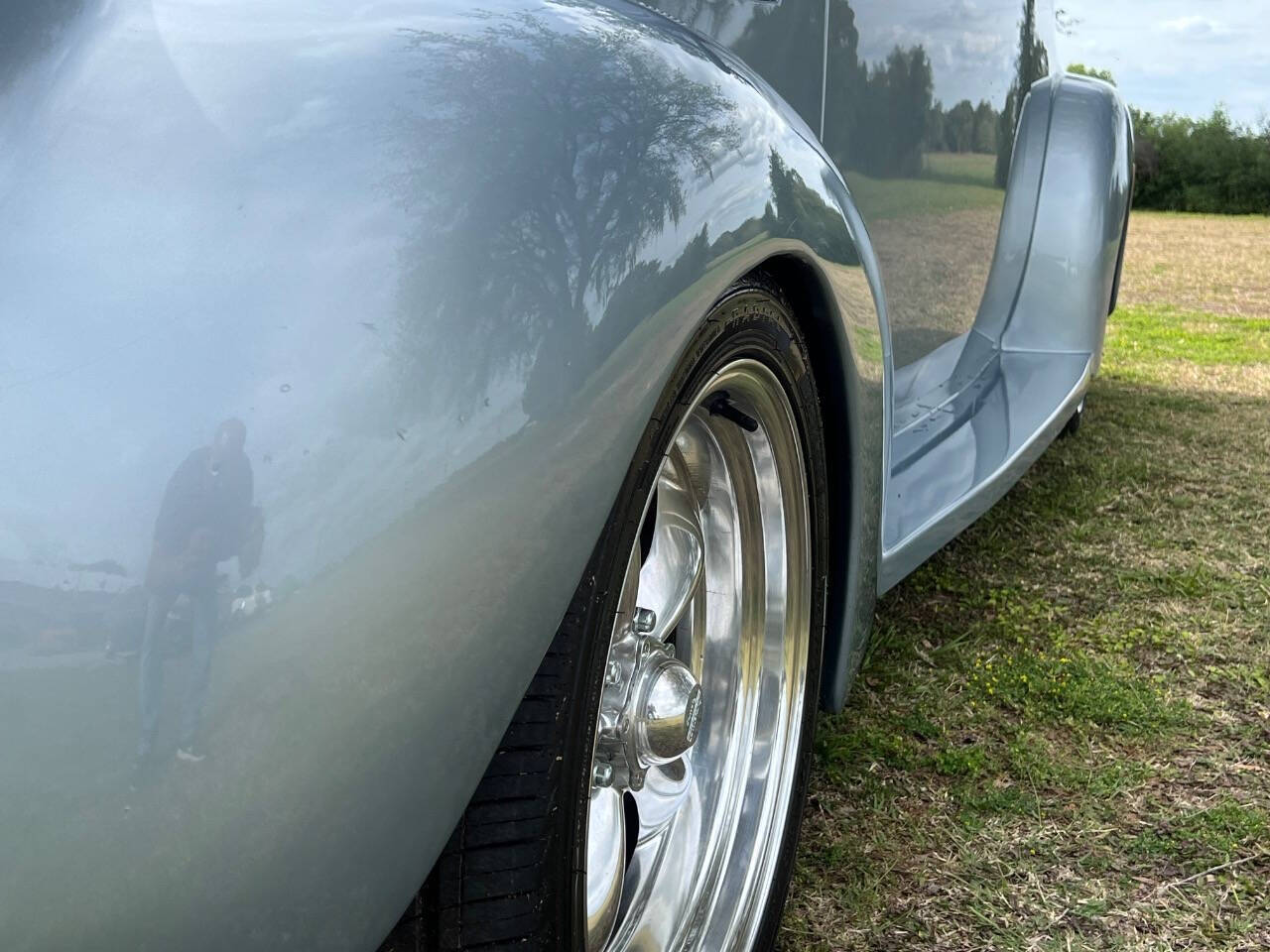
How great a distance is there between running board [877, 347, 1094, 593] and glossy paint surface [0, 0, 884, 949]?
1.02m

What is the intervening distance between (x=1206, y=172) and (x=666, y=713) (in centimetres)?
2817

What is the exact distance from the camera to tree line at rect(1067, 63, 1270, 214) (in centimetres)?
2486

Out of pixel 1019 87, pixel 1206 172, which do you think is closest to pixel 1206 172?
pixel 1206 172

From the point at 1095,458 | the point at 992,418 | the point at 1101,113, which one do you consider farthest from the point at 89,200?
the point at 1095,458

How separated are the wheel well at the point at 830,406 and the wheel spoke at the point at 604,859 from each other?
40cm

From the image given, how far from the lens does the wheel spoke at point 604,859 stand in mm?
1400

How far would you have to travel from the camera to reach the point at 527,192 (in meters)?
0.96

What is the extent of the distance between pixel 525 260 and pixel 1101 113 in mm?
2760

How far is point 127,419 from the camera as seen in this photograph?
0.79m

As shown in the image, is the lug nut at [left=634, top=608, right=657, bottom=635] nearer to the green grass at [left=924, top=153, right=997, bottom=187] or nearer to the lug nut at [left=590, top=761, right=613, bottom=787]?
the lug nut at [left=590, top=761, right=613, bottom=787]

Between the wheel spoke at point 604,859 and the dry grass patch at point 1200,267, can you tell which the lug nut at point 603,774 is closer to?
Result: the wheel spoke at point 604,859

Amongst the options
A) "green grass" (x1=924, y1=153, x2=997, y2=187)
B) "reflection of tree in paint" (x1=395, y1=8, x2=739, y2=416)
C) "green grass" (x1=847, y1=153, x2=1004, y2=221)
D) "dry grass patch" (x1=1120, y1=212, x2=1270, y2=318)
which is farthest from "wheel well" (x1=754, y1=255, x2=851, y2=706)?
"dry grass patch" (x1=1120, y1=212, x2=1270, y2=318)

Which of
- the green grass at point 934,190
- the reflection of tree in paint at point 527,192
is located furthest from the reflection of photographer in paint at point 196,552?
the green grass at point 934,190

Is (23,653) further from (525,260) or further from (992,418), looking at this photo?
(992,418)
